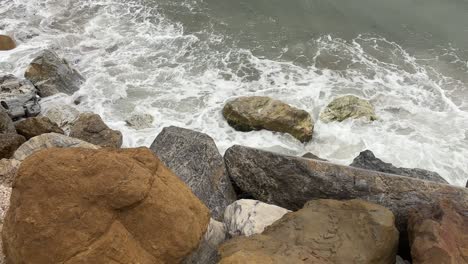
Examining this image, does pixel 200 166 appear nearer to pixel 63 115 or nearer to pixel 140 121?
pixel 140 121

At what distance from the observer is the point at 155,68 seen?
12383mm

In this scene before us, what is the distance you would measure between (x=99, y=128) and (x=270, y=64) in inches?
212

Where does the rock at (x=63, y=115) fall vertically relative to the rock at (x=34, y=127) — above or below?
below

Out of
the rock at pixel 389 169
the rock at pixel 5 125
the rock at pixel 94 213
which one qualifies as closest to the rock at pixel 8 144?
the rock at pixel 5 125

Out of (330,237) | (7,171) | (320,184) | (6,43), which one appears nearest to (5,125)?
(7,171)

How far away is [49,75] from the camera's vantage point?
1109 cm

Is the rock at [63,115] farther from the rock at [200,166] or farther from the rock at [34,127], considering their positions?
the rock at [200,166]

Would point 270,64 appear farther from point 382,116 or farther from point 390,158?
point 390,158

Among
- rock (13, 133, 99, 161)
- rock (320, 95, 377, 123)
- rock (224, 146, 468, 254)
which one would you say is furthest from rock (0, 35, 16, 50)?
rock (224, 146, 468, 254)

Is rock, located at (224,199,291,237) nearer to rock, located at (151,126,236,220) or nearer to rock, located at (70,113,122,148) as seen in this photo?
rock, located at (151,126,236,220)

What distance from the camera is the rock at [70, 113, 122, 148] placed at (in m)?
8.89

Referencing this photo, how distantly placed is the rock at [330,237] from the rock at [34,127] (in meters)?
5.63

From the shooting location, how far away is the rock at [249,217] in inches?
187

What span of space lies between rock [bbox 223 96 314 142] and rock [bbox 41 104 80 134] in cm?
341
